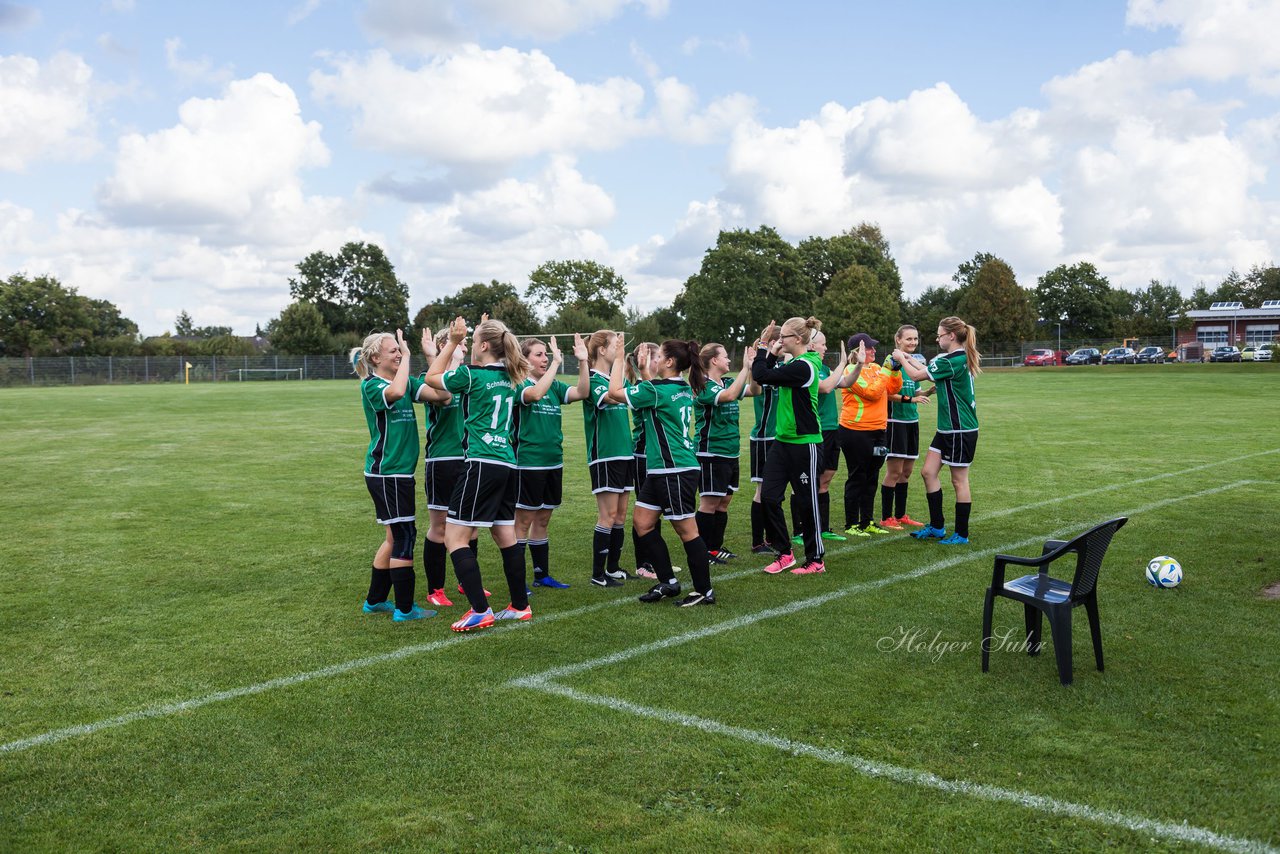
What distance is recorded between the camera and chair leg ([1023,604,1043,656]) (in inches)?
230

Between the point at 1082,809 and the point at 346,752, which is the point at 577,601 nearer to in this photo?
the point at 346,752

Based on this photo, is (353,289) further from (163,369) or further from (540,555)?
(540,555)

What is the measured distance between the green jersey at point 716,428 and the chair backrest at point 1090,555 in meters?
3.45

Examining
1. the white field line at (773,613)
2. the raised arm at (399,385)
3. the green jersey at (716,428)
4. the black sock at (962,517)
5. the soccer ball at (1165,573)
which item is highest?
the raised arm at (399,385)

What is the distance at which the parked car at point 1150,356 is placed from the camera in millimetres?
63588

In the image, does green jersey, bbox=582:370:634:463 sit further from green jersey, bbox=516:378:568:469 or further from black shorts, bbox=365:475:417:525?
black shorts, bbox=365:475:417:525

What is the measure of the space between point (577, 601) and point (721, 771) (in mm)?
3145

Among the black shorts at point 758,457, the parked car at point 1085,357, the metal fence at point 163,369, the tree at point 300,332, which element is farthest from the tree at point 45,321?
the black shorts at point 758,457

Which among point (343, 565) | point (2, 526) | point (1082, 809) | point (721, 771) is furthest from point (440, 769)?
point (2, 526)

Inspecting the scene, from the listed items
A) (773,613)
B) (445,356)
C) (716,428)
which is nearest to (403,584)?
(445,356)

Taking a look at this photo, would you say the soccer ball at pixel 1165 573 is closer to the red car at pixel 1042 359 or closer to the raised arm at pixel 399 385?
the raised arm at pixel 399 385

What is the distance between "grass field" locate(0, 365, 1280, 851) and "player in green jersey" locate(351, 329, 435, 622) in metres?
0.42

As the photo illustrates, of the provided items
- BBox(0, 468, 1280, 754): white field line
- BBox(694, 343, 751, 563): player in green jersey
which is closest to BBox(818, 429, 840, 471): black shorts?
BBox(694, 343, 751, 563): player in green jersey

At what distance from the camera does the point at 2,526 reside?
35.1 ft
